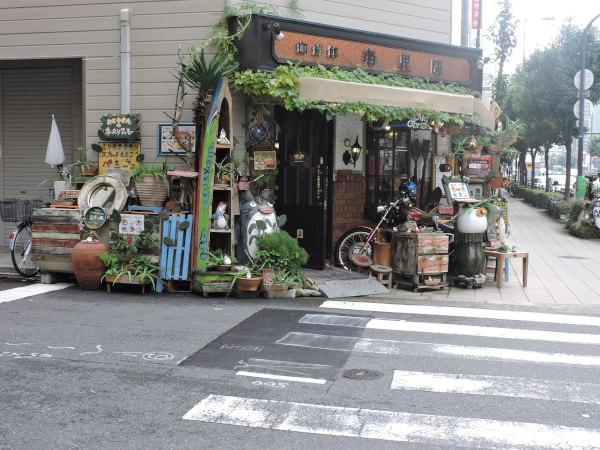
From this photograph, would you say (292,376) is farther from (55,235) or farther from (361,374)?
(55,235)

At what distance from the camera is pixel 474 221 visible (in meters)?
10.6

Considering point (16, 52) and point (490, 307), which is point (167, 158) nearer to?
point (16, 52)

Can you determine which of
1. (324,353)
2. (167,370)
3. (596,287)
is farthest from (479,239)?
(167,370)

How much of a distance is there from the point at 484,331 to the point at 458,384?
221cm

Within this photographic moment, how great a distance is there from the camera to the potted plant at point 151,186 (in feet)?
35.4

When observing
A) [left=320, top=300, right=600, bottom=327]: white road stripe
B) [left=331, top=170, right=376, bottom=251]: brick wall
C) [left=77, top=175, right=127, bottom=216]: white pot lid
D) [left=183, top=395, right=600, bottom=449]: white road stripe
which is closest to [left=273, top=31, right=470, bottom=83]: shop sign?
[left=331, top=170, right=376, bottom=251]: brick wall

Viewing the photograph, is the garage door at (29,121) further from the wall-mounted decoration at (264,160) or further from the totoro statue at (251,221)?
the totoro statue at (251,221)

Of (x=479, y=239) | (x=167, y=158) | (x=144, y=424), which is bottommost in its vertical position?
(x=144, y=424)

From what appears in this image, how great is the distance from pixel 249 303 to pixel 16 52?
6811 millimetres

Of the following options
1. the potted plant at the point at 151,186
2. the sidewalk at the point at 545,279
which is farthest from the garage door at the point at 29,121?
the potted plant at the point at 151,186

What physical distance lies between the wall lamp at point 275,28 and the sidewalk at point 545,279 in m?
4.39

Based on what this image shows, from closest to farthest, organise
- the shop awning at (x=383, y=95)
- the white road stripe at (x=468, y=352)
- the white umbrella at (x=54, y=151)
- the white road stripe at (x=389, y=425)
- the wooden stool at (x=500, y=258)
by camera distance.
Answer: the white road stripe at (x=389, y=425), the white road stripe at (x=468, y=352), the shop awning at (x=383, y=95), the wooden stool at (x=500, y=258), the white umbrella at (x=54, y=151)

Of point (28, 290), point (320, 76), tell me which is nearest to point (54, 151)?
point (28, 290)

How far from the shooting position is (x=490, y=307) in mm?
9461
